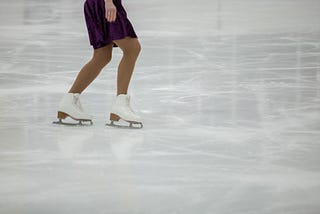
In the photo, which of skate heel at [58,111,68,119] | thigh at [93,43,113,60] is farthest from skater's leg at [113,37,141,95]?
skate heel at [58,111,68,119]

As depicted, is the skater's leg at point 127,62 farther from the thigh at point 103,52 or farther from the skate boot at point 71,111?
the skate boot at point 71,111

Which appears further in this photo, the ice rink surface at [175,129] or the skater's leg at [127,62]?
the skater's leg at [127,62]

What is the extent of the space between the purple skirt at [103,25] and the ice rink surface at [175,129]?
22.3 inches

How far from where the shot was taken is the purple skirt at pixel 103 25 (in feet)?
19.8

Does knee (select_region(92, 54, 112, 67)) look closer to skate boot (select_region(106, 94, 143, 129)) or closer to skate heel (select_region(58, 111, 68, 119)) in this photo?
skate boot (select_region(106, 94, 143, 129))

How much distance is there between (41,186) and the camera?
4.43 m

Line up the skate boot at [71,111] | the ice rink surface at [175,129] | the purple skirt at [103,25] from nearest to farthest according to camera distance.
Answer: the ice rink surface at [175,129] → the purple skirt at [103,25] → the skate boot at [71,111]

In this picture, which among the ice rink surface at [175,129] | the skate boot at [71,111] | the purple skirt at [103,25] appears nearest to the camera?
the ice rink surface at [175,129]

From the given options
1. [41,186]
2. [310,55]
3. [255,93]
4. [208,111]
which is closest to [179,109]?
[208,111]

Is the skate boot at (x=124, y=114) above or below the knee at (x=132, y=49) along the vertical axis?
below

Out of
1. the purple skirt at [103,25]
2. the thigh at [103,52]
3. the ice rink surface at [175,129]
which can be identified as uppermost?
the purple skirt at [103,25]

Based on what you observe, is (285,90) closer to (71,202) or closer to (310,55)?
(310,55)

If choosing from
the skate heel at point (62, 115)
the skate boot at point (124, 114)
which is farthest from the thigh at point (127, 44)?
the skate heel at point (62, 115)

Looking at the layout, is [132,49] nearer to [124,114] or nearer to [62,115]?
[124,114]
